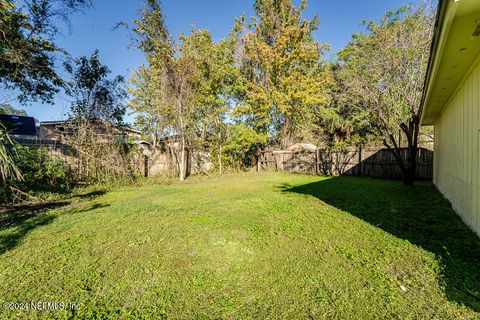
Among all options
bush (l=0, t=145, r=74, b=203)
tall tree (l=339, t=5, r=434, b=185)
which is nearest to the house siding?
tall tree (l=339, t=5, r=434, b=185)

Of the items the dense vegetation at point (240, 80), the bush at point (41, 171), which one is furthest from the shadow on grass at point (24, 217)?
the bush at point (41, 171)

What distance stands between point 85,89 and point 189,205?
7559mm

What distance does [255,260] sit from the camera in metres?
2.53

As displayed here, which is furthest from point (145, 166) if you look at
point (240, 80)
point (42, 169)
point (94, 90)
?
point (240, 80)

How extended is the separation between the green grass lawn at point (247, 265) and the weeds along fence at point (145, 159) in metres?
4.63

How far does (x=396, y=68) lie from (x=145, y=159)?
41.4ft

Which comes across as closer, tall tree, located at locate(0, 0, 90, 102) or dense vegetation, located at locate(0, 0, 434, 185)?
tall tree, located at locate(0, 0, 90, 102)

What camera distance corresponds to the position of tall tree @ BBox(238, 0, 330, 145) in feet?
45.4

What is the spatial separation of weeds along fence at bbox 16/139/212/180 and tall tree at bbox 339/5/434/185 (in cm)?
930

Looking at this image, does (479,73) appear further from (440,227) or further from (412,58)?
(412,58)

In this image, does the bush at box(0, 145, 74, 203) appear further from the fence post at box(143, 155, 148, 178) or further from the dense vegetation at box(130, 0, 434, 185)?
the dense vegetation at box(130, 0, 434, 185)

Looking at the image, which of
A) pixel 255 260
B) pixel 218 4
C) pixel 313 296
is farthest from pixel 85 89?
pixel 313 296

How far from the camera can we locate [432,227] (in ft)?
11.3

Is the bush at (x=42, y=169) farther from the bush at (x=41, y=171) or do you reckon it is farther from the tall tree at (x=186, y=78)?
the tall tree at (x=186, y=78)
